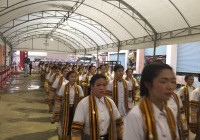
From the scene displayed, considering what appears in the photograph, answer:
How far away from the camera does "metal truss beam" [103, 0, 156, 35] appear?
614 inches

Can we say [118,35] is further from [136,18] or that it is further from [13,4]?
[13,4]

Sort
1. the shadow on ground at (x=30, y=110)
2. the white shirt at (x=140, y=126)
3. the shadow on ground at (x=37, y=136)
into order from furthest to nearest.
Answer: the shadow on ground at (x=30, y=110)
the shadow on ground at (x=37, y=136)
the white shirt at (x=140, y=126)

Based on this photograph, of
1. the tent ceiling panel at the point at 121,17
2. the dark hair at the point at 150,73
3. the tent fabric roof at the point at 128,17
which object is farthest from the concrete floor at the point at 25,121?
the tent ceiling panel at the point at 121,17

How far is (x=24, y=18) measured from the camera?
2266 cm

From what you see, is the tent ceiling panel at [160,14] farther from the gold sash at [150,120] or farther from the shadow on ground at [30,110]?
the gold sash at [150,120]

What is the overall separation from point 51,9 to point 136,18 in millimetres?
7830

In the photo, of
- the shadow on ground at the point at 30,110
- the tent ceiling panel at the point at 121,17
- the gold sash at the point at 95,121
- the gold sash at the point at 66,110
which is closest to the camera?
the gold sash at the point at 95,121

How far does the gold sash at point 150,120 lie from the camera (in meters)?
1.90

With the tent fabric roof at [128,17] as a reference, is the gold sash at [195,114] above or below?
below

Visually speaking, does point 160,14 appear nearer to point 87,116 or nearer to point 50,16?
point 50,16

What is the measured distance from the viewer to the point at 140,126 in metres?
1.90

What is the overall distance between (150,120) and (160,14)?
1279cm

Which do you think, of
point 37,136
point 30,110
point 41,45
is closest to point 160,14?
Answer: point 30,110

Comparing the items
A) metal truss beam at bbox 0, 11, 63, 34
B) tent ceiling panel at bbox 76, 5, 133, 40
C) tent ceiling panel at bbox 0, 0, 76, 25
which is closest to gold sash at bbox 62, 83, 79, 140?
tent ceiling panel at bbox 0, 0, 76, 25
